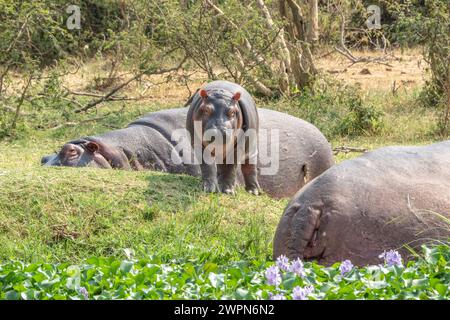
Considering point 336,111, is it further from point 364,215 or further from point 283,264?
point 283,264

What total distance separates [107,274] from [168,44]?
874 cm

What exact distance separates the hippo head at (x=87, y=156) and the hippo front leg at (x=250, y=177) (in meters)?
1.40

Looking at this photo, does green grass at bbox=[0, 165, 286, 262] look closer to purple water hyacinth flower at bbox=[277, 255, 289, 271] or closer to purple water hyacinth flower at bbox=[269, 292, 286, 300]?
purple water hyacinth flower at bbox=[277, 255, 289, 271]

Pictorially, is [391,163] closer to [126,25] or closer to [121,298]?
[121,298]

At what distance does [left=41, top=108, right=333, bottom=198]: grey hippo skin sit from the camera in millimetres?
8852

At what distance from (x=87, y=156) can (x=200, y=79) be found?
4447 millimetres

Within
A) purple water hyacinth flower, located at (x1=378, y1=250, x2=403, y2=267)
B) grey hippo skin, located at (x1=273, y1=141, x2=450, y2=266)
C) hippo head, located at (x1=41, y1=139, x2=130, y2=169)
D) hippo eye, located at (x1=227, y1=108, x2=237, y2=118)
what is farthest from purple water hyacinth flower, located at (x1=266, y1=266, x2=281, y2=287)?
hippo head, located at (x1=41, y1=139, x2=130, y2=169)

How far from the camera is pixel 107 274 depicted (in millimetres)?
4629

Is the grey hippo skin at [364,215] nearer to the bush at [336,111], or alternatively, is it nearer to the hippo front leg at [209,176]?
the hippo front leg at [209,176]

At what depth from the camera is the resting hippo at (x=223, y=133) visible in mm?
7648

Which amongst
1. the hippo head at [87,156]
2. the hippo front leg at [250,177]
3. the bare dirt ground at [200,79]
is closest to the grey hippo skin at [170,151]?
the hippo head at [87,156]

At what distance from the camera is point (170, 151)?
935cm
